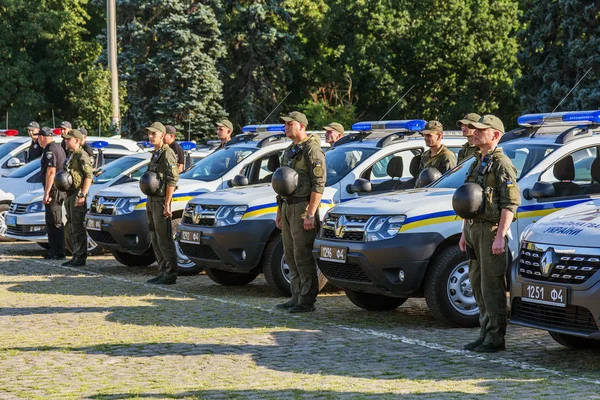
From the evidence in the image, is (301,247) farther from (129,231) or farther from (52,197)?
(52,197)

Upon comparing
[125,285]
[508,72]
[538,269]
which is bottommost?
[125,285]

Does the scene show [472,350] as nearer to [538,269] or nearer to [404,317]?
[538,269]

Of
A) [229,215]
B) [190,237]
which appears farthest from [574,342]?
[190,237]

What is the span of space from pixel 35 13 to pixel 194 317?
121 ft

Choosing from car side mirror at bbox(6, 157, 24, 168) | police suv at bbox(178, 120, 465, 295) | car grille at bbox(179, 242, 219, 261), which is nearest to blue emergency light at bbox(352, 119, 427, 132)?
police suv at bbox(178, 120, 465, 295)

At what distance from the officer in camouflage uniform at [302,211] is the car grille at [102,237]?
4.13 meters

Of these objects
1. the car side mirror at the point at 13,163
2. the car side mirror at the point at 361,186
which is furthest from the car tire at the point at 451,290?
the car side mirror at the point at 13,163

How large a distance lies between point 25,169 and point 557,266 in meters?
13.9

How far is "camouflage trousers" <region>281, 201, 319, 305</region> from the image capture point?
10969 mm

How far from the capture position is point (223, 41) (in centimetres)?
4091

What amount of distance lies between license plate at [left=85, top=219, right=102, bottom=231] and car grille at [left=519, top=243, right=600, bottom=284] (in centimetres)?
771

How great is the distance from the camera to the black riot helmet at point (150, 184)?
13094 millimetres

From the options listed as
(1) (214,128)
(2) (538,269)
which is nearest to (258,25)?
(1) (214,128)

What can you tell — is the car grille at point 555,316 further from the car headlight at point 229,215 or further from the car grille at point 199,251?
the car grille at point 199,251
